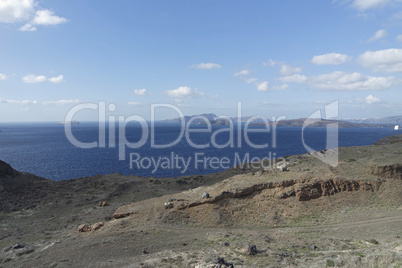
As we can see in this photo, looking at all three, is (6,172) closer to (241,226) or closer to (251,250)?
(241,226)

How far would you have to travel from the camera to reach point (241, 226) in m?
20.9

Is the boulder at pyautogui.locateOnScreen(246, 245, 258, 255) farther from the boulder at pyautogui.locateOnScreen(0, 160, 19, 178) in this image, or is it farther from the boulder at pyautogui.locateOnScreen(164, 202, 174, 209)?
the boulder at pyautogui.locateOnScreen(0, 160, 19, 178)

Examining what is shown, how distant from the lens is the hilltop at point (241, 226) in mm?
15250

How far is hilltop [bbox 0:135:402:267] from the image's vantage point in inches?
600

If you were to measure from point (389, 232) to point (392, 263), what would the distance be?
26.2 ft

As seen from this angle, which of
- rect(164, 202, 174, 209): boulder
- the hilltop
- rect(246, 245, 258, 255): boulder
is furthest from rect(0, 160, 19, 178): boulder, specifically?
rect(246, 245, 258, 255): boulder

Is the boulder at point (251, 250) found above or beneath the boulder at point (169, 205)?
beneath

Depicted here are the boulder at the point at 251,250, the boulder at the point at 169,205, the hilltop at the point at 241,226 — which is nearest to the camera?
the hilltop at the point at 241,226

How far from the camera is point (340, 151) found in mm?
42250

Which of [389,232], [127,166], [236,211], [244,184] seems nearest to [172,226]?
[236,211]

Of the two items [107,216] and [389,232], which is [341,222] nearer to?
[389,232]

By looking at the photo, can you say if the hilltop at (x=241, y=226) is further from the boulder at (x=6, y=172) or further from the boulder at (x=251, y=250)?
the boulder at (x=6, y=172)

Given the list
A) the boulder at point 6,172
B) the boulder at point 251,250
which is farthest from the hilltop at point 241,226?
the boulder at point 6,172

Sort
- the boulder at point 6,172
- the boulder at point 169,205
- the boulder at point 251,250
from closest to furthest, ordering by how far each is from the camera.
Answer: the boulder at point 251,250, the boulder at point 169,205, the boulder at point 6,172
